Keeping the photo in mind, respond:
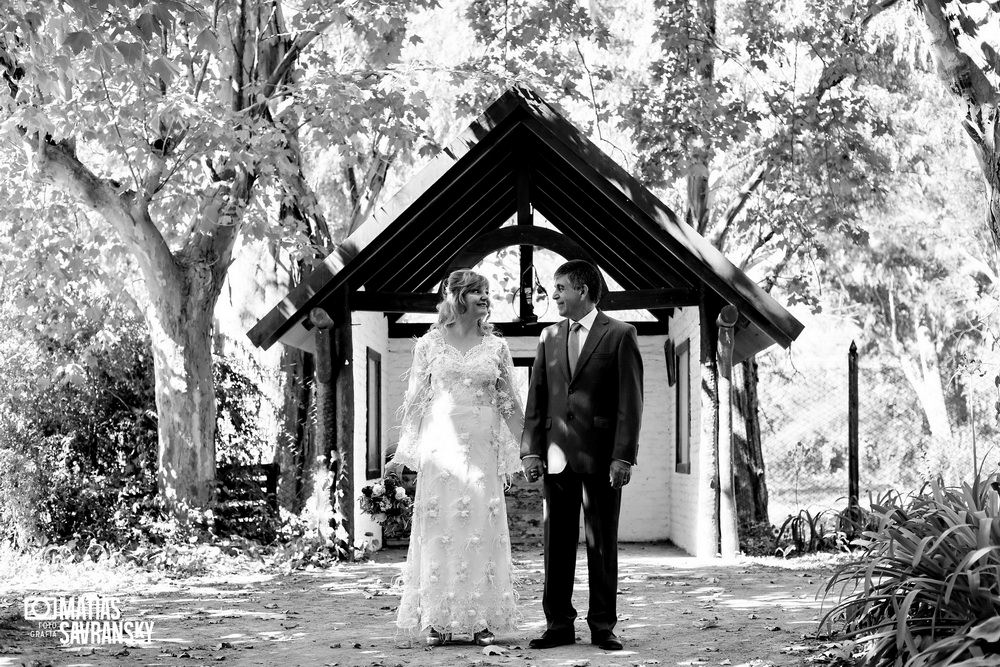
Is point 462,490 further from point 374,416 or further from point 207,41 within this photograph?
point 374,416

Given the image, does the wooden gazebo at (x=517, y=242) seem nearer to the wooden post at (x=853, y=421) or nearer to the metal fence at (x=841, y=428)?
the wooden post at (x=853, y=421)

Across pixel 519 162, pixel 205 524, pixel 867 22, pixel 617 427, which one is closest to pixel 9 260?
pixel 205 524

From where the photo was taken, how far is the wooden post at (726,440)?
1150 cm

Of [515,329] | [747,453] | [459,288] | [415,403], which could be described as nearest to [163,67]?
[459,288]

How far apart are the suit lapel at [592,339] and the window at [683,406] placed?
690 centimetres

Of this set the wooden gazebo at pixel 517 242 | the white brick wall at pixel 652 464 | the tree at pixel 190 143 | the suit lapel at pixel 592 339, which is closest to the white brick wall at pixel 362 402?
the wooden gazebo at pixel 517 242

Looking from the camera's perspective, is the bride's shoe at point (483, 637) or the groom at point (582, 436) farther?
the bride's shoe at point (483, 637)

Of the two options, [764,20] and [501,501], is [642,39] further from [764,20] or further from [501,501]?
[501,501]

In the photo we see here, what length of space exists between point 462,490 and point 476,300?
113 cm

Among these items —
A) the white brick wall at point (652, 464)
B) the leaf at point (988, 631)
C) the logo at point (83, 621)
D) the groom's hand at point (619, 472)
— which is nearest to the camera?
the leaf at point (988, 631)

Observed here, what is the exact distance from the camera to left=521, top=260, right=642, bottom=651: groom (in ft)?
20.3

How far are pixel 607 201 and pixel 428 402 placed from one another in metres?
5.45

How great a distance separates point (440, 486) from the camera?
6605 millimetres

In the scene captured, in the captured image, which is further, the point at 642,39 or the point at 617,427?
the point at 642,39
